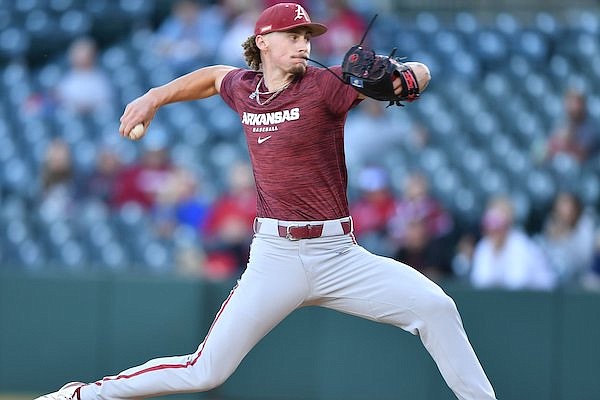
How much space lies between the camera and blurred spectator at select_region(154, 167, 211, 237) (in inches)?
381

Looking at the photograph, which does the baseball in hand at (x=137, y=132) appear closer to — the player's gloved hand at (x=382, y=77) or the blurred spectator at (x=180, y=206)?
the player's gloved hand at (x=382, y=77)

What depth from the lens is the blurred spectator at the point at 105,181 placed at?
33.7ft

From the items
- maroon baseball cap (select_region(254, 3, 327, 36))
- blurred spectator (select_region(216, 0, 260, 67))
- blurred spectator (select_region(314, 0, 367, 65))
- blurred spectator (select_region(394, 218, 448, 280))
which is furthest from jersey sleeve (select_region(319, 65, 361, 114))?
blurred spectator (select_region(216, 0, 260, 67))

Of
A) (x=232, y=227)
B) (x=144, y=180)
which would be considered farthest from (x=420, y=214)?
(x=144, y=180)

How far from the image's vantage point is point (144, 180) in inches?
402

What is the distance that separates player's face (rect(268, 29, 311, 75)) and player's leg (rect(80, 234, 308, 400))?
77cm

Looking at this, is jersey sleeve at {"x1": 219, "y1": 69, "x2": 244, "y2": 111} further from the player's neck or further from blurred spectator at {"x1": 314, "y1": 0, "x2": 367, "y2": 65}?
blurred spectator at {"x1": 314, "y1": 0, "x2": 367, "y2": 65}

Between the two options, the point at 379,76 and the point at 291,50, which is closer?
the point at 379,76

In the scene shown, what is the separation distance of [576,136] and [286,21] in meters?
5.13

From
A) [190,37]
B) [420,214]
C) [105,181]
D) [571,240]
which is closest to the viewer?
[571,240]

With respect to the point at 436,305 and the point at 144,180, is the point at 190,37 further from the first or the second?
the point at 436,305

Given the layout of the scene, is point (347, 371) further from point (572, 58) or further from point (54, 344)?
point (572, 58)

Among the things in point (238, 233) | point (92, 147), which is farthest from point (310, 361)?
point (92, 147)

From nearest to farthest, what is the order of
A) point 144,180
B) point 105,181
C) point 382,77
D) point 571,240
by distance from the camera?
point 382,77, point 571,240, point 144,180, point 105,181
